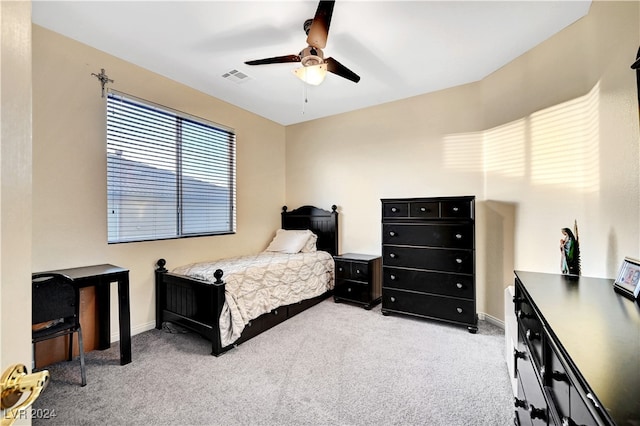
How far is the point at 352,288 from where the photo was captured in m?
Answer: 3.60

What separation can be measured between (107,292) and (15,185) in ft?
8.49

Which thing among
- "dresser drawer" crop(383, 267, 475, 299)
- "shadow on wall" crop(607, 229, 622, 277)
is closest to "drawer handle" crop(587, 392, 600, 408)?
"shadow on wall" crop(607, 229, 622, 277)

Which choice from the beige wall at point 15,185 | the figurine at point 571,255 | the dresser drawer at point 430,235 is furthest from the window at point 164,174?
the figurine at point 571,255

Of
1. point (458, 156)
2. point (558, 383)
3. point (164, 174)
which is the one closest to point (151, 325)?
point (164, 174)

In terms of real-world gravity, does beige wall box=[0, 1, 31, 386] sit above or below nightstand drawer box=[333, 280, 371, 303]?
above

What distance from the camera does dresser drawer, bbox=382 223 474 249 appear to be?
111 inches

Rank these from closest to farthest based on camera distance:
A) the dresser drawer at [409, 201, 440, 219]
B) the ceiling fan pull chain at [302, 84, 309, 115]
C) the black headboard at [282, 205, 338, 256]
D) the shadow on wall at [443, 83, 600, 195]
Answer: the shadow on wall at [443, 83, 600, 195], the dresser drawer at [409, 201, 440, 219], the ceiling fan pull chain at [302, 84, 309, 115], the black headboard at [282, 205, 338, 256]

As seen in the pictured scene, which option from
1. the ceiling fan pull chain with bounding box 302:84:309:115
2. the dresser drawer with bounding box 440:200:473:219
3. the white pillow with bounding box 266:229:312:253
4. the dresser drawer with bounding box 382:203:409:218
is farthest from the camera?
the white pillow with bounding box 266:229:312:253

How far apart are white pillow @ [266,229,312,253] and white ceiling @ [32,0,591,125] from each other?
199 cm

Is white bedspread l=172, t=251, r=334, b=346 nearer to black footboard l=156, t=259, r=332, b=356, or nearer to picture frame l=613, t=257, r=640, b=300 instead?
black footboard l=156, t=259, r=332, b=356

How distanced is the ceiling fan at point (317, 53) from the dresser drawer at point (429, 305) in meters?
2.30

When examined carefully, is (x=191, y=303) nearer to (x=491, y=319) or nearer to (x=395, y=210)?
(x=395, y=210)

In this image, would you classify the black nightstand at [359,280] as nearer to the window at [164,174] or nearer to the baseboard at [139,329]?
the window at [164,174]

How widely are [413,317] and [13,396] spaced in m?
3.21
